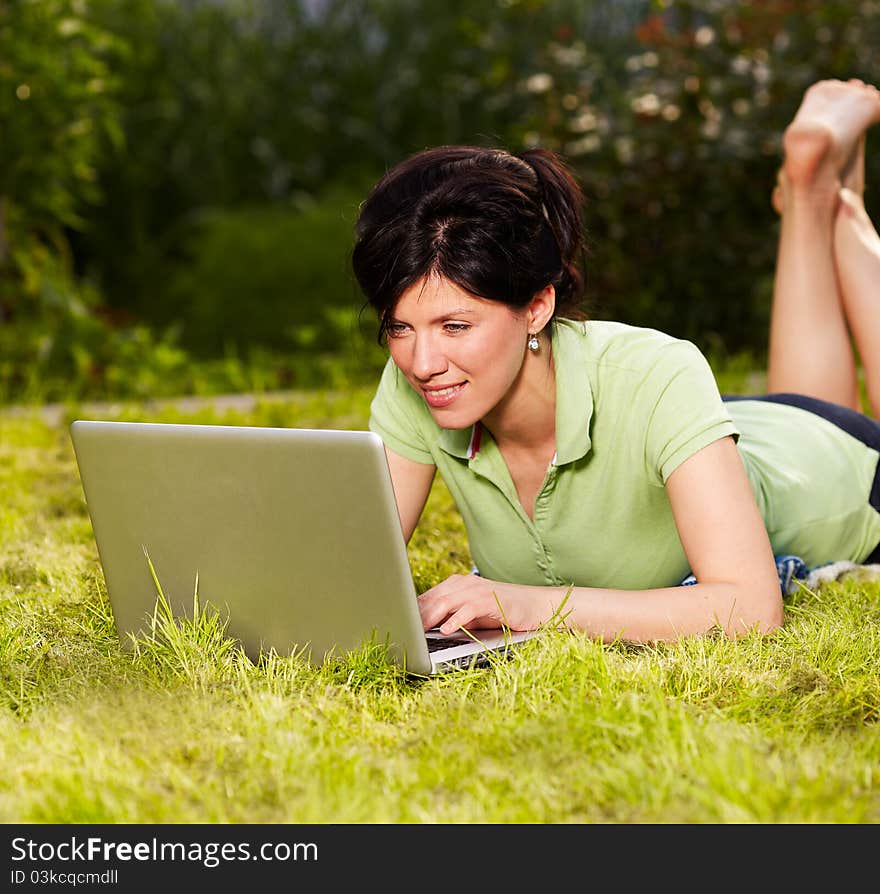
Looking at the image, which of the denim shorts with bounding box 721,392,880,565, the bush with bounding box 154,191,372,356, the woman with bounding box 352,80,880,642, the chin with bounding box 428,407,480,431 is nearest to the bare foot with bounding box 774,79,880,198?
the denim shorts with bounding box 721,392,880,565

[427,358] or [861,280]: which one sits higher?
[427,358]

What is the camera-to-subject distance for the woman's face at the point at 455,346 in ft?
6.07

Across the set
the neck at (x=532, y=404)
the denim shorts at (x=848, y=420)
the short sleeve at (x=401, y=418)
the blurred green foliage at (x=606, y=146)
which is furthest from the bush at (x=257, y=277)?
the neck at (x=532, y=404)

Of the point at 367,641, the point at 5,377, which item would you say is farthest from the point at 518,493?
the point at 5,377

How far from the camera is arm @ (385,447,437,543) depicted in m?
2.26

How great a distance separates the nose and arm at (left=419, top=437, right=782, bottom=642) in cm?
31

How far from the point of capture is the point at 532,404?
2080mm

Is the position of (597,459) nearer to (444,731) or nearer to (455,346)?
(455,346)

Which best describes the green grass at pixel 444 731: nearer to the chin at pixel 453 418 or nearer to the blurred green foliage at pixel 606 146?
the chin at pixel 453 418

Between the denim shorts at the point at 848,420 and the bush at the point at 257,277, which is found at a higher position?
the denim shorts at the point at 848,420

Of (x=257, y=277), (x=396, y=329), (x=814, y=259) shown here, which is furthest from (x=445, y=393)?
(x=257, y=277)

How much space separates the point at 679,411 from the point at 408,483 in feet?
1.80

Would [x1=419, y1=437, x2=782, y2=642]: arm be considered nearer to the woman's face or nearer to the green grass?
the green grass
